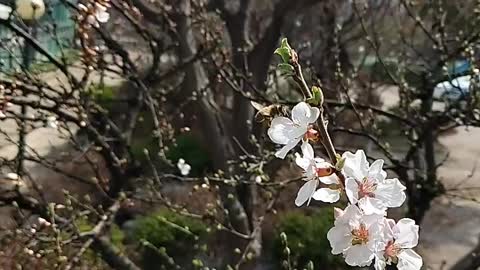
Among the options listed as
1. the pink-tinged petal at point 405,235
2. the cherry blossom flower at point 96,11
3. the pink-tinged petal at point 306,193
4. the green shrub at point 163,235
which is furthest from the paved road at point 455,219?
the pink-tinged petal at point 306,193

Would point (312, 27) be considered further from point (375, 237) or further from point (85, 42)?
point (375, 237)

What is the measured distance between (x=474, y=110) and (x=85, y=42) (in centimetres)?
152

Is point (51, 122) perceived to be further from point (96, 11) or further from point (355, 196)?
point (355, 196)

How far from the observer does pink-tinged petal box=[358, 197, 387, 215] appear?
98cm

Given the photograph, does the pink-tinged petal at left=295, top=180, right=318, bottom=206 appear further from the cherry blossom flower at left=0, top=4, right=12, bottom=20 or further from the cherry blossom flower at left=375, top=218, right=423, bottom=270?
the cherry blossom flower at left=0, top=4, right=12, bottom=20

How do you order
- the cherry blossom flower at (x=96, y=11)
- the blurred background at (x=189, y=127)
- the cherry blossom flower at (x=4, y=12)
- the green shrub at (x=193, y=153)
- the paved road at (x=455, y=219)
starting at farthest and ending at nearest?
the green shrub at (x=193, y=153) < the paved road at (x=455, y=219) < the blurred background at (x=189, y=127) < the cherry blossom flower at (x=4, y=12) < the cherry blossom flower at (x=96, y=11)

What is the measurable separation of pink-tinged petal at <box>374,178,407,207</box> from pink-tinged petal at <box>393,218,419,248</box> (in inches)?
2.2

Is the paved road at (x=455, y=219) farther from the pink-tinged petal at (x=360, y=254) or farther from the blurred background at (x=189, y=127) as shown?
the pink-tinged petal at (x=360, y=254)

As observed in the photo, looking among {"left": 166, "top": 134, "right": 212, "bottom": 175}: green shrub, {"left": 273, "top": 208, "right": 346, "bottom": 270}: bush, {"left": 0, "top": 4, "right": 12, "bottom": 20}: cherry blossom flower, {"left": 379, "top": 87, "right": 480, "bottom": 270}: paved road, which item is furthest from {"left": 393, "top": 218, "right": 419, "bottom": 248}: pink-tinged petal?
{"left": 166, "top": 134, "right": 212, "bottom": 175}: green shrub

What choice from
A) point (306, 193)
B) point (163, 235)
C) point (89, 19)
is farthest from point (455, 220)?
point (306, 193)

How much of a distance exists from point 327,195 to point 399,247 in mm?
118

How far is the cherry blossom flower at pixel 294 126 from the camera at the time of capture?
0.98 meters

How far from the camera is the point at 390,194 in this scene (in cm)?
99

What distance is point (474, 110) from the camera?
3041mm
